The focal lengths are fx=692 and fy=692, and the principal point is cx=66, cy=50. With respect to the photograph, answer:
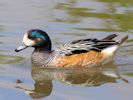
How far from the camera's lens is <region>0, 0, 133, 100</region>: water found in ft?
36.6

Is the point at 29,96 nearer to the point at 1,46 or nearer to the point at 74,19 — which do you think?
the point at 1,46

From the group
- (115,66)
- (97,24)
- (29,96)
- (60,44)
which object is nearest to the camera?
(29,96)

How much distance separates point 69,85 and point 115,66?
1.62 meters

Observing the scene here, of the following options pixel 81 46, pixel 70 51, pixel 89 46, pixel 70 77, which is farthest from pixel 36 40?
pixel 70 77

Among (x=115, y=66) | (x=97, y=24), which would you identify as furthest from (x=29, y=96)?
(x=97, y=24)

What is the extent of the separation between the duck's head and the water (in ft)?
1.09

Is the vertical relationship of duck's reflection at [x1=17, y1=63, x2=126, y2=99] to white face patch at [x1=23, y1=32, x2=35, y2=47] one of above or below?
below

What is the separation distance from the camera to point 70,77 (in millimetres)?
12297

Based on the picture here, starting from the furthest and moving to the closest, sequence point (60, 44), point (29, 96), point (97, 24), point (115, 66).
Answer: point (97, 24)
point (60, 44)
point (115, 66)
point (29, 96)

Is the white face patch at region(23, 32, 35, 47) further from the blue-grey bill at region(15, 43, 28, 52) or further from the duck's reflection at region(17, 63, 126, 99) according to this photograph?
the duck's reflection at region(17, 63, 126, 99)

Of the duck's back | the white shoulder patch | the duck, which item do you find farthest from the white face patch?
the white shoulder patch

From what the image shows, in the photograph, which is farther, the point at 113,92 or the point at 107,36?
the point at 107,36

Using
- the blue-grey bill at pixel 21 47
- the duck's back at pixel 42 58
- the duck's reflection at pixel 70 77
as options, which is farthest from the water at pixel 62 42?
the blue-grey bill at pixel 21 47

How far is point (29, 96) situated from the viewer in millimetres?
10969
